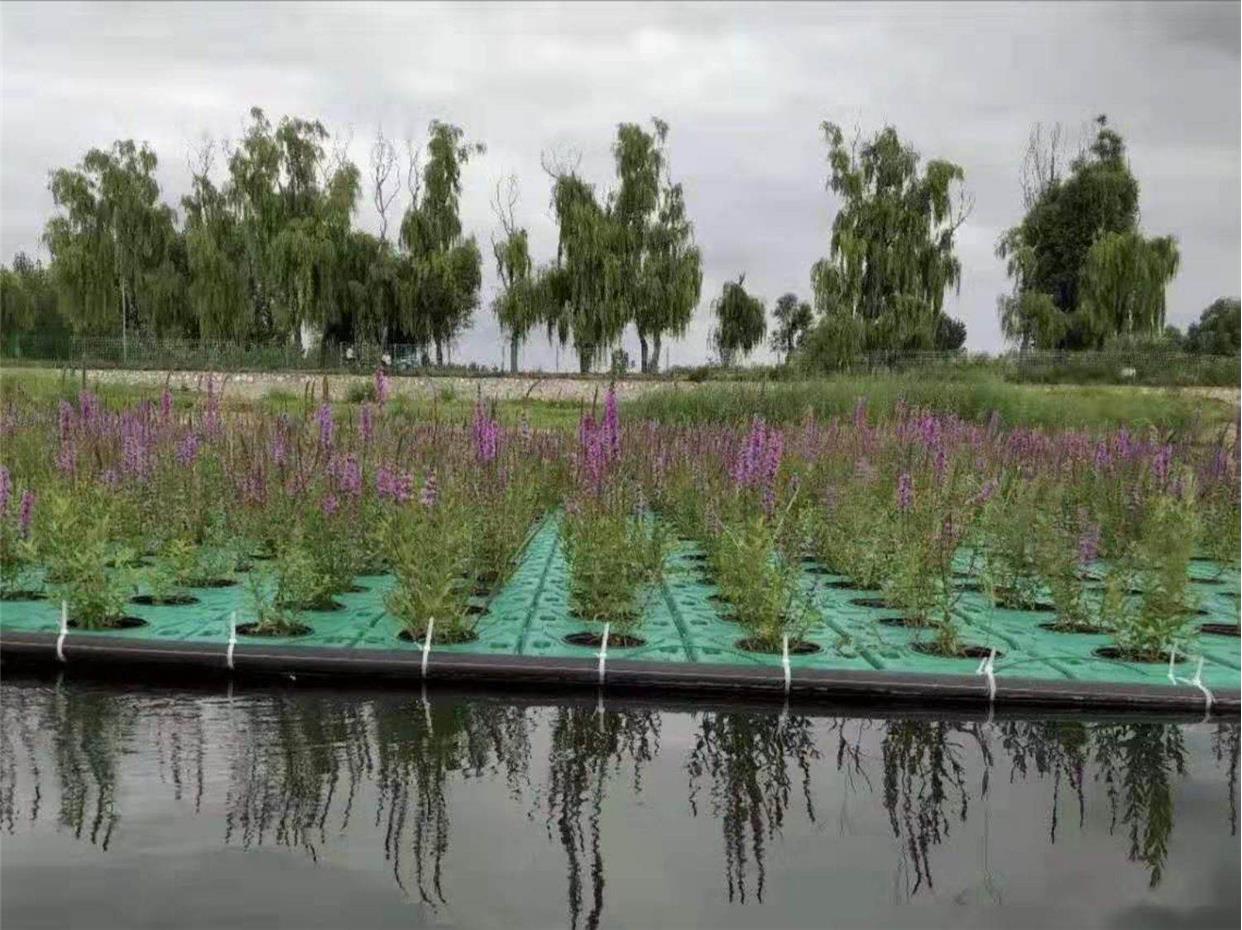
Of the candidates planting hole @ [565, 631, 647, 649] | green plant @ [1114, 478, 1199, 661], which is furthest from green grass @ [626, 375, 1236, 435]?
planting hole @ [565, 631, 647, 649]

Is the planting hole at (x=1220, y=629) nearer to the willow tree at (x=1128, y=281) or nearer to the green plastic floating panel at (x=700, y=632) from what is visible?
the green plastic floating panel at (x=700, y=632)

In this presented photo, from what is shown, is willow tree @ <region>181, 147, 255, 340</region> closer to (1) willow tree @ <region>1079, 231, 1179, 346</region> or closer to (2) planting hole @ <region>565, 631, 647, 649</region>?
(1) willow tree @ <region>1079, 231, 1179, 346</region>

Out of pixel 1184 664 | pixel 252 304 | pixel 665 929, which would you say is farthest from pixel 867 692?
pixel 252 304

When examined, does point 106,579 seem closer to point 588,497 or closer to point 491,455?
point 491,455

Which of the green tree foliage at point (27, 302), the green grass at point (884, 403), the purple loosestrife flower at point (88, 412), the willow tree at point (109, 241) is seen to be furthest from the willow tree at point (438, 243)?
the purple loosestrife flower at point (88, 412)

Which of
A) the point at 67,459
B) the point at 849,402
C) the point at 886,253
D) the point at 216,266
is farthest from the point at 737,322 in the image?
the point at 67,459

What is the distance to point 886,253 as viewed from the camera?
31.4 m

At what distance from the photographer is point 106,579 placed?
4.93 meters

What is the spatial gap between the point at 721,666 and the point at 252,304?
1288 inches

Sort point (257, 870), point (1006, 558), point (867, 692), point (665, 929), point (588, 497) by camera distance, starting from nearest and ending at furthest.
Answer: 1. point (665, 929)
2. point (257, 870)
3. point (867, 692)
4. point (588, 497)
5. point (1006, 558)

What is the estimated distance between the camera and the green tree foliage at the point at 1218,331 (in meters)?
37.7

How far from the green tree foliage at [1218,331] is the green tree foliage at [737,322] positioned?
13955 millimetres

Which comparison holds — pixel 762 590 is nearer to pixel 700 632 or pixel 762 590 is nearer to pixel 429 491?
pixel 700 632

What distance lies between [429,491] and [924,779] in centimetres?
221
